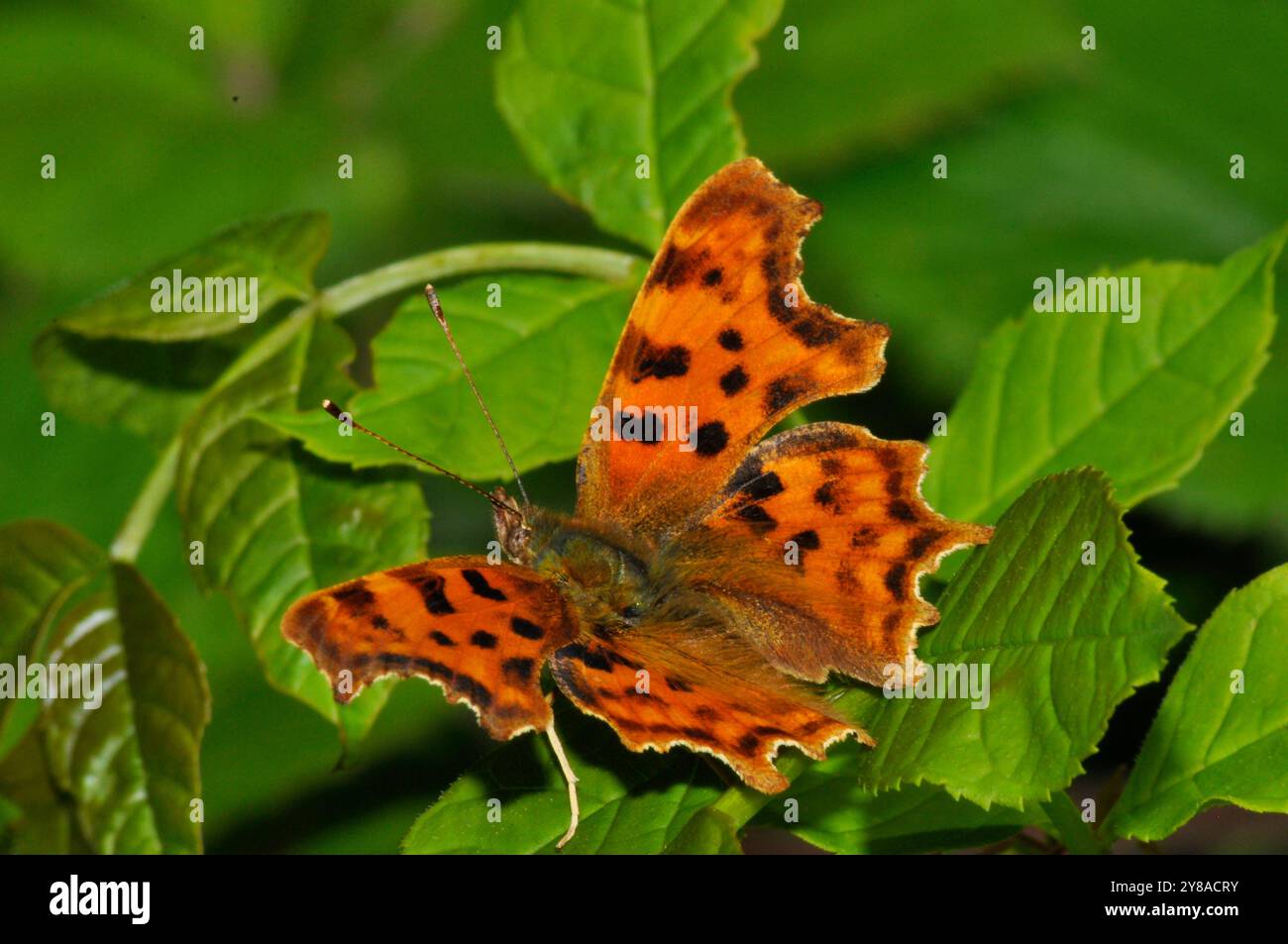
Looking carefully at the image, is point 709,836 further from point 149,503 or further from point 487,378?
point 149,503

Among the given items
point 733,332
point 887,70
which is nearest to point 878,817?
point 733,332

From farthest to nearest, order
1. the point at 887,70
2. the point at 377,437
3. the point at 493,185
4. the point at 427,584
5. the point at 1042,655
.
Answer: the point at 493,185, the point at 887,70, the point at 377,437, the point at 427,584, the point at 1042,655

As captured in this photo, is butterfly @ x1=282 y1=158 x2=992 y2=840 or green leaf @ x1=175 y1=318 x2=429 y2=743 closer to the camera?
butterfly @ x1=282 y1=158 x2=992 y2=840

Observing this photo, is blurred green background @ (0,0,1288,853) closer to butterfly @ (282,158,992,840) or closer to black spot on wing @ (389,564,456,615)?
butterfly @ (282,158,992,840)

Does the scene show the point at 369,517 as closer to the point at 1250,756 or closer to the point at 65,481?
the point at 1250,756

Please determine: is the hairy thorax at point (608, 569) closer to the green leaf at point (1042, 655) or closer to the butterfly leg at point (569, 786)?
the butterfly leg at point (569, 786)

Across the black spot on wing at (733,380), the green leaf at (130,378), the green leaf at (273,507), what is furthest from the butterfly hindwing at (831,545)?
the green leaf at (130,378)

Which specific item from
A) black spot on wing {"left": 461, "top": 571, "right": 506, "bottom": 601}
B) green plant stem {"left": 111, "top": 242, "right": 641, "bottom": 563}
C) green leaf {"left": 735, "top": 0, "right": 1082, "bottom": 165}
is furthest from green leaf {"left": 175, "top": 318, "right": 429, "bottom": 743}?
green leaf {"left": 735, "top": 0, "right": 1082, "bottom": 165}
